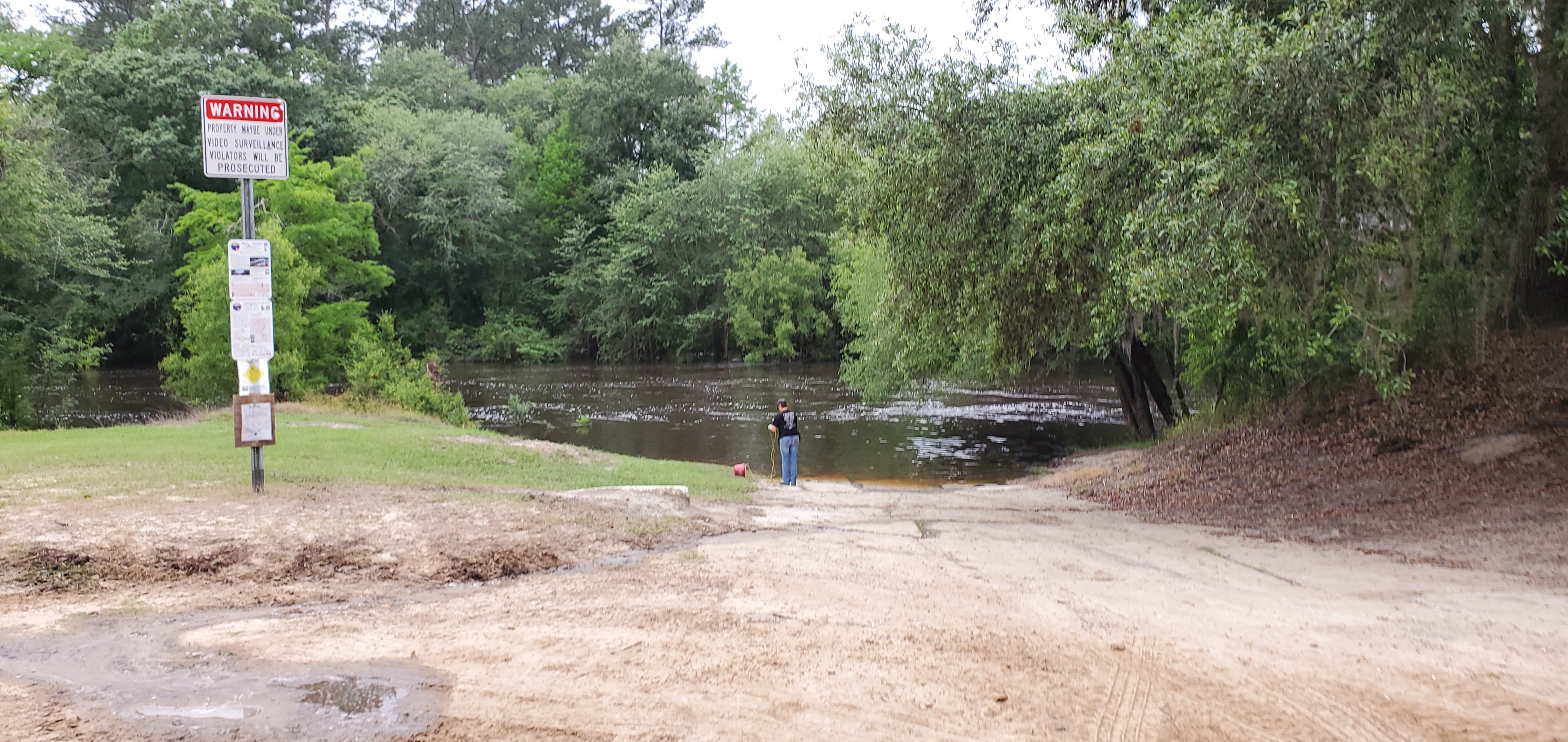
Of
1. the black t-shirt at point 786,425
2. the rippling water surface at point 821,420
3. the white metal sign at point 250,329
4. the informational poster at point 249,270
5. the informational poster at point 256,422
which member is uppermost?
the informational poster at point 249,270

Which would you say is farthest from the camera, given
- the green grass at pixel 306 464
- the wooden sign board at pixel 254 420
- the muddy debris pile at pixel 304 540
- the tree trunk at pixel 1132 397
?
the tree trunk at pixel 1132 397

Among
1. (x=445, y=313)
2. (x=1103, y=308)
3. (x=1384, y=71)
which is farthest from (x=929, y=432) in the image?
(x=445, y=313)

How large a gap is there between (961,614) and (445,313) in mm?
63954

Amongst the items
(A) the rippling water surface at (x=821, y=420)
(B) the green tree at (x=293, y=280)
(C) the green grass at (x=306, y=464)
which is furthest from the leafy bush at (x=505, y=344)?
(C) the green grass at (x=306, y=464)

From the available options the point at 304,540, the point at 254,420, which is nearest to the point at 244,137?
Result: the point at 254,420

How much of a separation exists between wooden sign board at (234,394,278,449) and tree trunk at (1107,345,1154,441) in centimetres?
2015

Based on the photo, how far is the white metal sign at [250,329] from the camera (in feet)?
35.7

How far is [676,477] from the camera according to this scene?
17.4m

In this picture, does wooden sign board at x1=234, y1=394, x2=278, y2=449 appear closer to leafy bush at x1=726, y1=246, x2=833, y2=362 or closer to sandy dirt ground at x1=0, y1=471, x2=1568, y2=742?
sandy dirt ground at x1=0, y1=471, x2=1568, y2=742

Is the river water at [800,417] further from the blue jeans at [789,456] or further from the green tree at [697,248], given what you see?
the green tree at [697,248]

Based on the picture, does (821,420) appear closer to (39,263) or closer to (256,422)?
(39,263)

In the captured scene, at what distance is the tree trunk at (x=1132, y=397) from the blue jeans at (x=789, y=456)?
34.7ft

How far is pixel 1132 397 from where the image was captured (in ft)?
90.7

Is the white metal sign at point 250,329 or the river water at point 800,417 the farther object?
the river water at point 800,417
